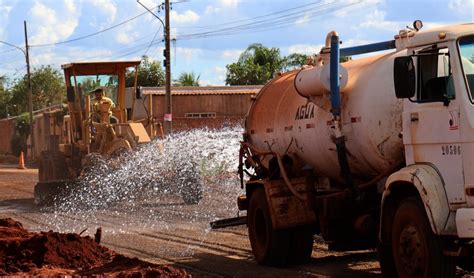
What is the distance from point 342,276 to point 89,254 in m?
3.24

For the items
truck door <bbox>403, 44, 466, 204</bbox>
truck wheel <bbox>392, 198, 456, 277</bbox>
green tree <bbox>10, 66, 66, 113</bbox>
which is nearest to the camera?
truck door <bbox>403, 44, 466, 204</bbox>

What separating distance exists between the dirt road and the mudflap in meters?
0.45

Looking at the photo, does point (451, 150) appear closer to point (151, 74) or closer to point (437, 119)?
point (437, 119)

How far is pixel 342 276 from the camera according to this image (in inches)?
423

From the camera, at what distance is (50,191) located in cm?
2195

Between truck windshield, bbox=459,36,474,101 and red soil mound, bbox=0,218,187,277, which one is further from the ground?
truck windshield, bbox=459,36,474,101

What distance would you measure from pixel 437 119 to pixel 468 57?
26.0 inches

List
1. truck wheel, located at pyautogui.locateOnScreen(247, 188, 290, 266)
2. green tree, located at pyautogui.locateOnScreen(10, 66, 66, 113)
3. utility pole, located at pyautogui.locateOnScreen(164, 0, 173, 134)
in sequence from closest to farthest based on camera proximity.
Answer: truck wheel, located at pyautogui.locateOnScreen(247, 188, 290, 266) → utility pole, located at pyautogui.locateOnScreen(164, 0, 173, 134) → green tree, located at pyautogui.locateOnScreen(10, 66, 66, 113)

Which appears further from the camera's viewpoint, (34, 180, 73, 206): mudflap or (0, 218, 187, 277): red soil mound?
(34, 180, 73, 206): mudflap

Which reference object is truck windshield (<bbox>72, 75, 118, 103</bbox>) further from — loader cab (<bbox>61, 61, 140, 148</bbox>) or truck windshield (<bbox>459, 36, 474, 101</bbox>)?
truck windshield (<bbox>459, 36, 474, 101</bbox>)

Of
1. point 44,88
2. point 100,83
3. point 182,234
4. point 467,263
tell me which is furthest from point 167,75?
point 44,88

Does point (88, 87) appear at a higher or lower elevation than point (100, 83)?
lower

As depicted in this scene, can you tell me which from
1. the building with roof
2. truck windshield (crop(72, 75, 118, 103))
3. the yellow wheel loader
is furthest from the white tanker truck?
the building with roof

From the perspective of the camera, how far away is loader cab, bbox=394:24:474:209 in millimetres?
8250
